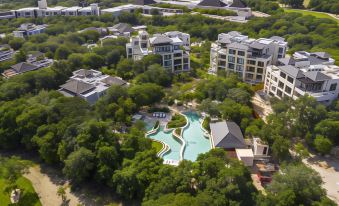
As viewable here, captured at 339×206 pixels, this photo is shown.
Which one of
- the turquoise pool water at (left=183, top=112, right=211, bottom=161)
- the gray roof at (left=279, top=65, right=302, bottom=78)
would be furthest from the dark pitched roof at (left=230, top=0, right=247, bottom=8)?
the turquoise pool water at (left=183, top=112, right=211, bottom=161)

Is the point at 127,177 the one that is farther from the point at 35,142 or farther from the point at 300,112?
the point at 300,112

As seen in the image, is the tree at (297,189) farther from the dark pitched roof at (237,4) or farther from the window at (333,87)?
the dark pitched roof at (237,4)

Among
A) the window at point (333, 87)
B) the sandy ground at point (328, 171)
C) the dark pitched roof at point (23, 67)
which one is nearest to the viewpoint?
the sandy ground at point (328, 171)

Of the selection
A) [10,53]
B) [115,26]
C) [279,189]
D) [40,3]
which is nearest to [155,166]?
[279,189]

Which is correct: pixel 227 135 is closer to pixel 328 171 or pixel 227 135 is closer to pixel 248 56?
pixel 328 171

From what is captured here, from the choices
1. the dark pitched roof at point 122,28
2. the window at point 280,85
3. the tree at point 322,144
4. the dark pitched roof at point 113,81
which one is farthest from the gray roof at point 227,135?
the dark pitched roof at point 122,28

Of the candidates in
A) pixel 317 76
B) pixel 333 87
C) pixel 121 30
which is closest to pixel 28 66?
pixel 121 30
